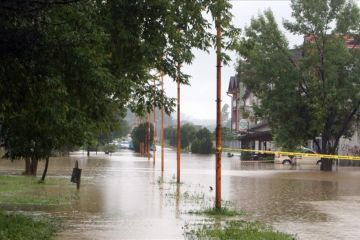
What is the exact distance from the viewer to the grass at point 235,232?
35.3 feet

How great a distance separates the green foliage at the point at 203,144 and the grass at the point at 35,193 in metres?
62.5

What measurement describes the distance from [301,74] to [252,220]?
31042 mm

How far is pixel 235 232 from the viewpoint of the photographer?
11305 mm

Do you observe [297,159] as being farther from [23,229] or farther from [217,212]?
[23,229]

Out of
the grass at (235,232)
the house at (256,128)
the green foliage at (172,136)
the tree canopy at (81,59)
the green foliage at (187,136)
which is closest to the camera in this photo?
the tree canopy at (81,59)

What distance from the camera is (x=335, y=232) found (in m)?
12.4

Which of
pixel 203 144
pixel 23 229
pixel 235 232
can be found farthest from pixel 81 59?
pixel 203 144

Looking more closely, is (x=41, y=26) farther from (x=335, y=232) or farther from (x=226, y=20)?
(x=335, y=232)

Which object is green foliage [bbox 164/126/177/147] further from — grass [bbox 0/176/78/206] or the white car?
grass [bbox 0/176/78/206]

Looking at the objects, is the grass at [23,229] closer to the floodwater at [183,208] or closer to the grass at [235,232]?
the floodwater at [183,208]

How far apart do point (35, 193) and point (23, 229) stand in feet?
32.2

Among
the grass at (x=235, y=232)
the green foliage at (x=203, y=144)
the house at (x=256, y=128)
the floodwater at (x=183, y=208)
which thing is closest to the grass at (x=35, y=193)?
the floodwater at (x=183, y=208)

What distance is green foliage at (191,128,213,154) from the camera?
8819cm

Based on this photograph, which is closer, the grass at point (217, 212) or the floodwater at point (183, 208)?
the floodwater at point (183, 208)
